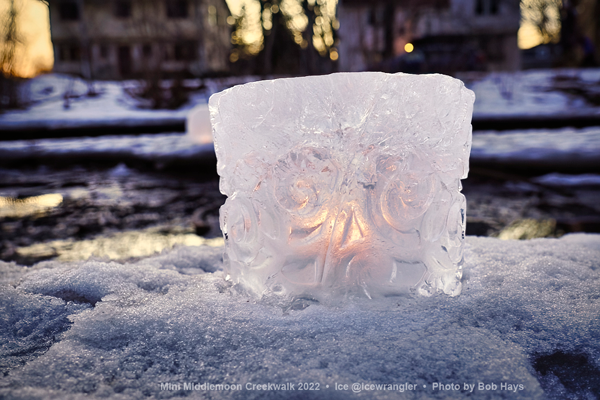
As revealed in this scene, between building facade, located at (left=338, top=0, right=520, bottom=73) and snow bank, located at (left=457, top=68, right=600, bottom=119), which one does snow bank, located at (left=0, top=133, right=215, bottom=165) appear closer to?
snow bank, located at (left=457, top=68, right=600, bottom=119)

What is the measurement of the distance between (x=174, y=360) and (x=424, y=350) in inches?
26.5

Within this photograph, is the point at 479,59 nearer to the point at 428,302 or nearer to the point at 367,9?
the point at 367,9

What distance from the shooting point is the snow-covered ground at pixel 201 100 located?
8.46 metres

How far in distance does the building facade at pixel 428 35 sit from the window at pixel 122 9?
10.5 meters

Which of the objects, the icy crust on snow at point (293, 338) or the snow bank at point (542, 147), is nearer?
the icy crust on snow at point (293, 338)

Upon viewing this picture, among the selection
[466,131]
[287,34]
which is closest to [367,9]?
[287,34]

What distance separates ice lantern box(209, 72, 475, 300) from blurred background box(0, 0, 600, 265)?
122 centimetres

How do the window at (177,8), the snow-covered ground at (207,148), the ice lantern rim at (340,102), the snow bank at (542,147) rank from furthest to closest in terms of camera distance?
the window at (177,8) → the snow-covered ground at (207,148) → the snow bank at (542,147) → the ice lantern rim at (340,102)

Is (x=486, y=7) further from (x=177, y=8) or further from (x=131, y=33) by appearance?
(x=131, y=33)

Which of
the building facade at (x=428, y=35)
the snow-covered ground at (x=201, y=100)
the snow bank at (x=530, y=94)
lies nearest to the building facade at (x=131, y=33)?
the snow-covered ground at (x=201, y=100)

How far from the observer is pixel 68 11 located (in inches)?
779

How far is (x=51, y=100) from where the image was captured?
34.1 feet

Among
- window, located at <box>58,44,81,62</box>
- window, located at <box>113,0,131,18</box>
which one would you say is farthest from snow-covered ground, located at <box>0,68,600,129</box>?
window, located at <box>58,44,81,62</box>

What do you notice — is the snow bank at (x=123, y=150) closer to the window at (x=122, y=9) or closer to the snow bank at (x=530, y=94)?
the snow bank at (x=530, y=94)
